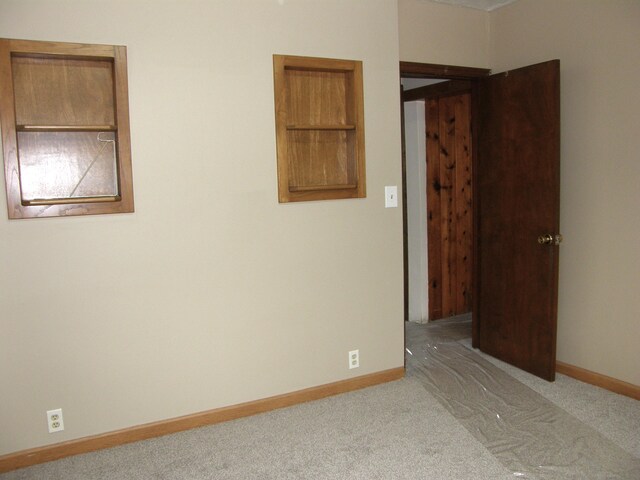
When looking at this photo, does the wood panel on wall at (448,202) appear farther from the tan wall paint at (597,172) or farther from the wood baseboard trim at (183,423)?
the wood baseboard trim at (183,423)

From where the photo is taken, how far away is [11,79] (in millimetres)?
2238

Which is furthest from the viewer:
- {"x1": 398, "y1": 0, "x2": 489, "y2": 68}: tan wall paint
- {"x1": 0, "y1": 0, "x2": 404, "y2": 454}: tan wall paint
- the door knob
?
{"x1": 398, "y1": 0, "x2": 489, "y2": 68}: tan wall paint

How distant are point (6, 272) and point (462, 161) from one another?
3.87 meters

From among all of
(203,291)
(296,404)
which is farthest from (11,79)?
(296,404)

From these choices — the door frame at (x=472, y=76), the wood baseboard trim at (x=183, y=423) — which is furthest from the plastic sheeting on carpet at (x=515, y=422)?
the door frame at (x=472, y=76)

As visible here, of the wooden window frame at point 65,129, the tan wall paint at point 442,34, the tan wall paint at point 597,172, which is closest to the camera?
the wooden window frame at point 65,129

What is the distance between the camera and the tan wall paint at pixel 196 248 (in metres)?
2.38

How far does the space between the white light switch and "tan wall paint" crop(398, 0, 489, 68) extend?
92 centimetres

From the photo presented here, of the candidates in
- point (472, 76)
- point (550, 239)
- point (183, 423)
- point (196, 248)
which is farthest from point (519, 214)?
point (183, 423)

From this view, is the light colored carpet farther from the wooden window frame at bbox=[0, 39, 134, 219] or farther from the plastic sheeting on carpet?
the wooden window frame at bbox=[0, 39, 134, 219]

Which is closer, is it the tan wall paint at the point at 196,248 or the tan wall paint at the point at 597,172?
the tan wall paint at the point at 196,248

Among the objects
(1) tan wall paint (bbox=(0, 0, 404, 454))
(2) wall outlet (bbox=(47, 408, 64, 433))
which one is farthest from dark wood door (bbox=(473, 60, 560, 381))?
(2) wall outlet (bbox=(47, 408, 64, 433))

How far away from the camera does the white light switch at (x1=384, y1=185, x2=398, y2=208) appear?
3.17m

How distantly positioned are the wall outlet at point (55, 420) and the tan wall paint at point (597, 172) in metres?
3.04
